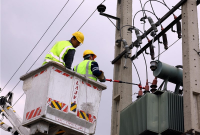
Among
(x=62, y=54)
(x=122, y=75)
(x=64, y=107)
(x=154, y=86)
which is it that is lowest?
(x=64, y=107)

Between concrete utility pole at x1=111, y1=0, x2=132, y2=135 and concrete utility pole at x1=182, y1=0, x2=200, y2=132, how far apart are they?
2389mm

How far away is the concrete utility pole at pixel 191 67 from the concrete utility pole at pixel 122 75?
94.0 inches

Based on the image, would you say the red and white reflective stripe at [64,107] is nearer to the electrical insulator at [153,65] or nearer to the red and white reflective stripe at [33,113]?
the red and white reflective stripe at [33,113]

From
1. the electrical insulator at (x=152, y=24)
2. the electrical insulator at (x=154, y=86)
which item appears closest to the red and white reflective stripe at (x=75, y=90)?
the electrical insulator at (x=154, y=86)

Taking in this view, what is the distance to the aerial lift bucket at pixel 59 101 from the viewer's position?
299 inches

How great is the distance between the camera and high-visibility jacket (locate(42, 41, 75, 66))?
8.28m

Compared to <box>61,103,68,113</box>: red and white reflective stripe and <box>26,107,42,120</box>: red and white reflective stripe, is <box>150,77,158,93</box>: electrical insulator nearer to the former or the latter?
<box>61,103,68,113</box>: red and white reflective stripe

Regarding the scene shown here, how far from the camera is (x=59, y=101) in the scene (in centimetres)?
771

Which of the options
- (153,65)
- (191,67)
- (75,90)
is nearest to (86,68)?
(75,90)

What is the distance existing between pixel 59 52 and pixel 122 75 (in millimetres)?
3054

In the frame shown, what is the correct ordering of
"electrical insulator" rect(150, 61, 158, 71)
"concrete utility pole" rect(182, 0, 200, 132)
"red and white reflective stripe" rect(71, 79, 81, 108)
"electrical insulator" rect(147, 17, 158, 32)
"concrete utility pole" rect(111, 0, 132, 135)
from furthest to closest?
"concrete utility pole" rect(111, 0, 132, 135)
"electrical insulator" rect(147, 17, 158, 32)
"electrical insulator" rect(150, 61, 158, 71)
"concrete utility pole" rect(182, 0, 200, 132)
"red and white reflective stripe" rect(71, 79, 81, 108)

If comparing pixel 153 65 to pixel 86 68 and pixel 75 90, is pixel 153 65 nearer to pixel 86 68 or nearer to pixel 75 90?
pixel 86 68

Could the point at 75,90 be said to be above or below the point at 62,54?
below

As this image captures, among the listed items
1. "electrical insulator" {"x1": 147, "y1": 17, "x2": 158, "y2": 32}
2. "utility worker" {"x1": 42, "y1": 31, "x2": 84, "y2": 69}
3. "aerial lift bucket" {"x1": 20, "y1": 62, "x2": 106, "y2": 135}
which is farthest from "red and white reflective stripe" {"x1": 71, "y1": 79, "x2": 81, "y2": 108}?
"electrical insulator" {"x1": 147, "y1": 17, "x2": 158, "y2": 32}
